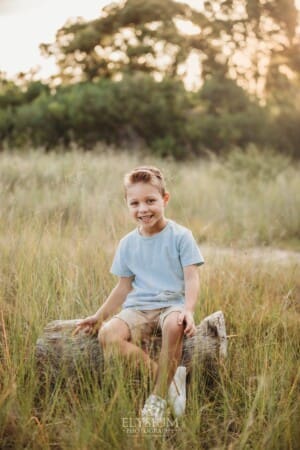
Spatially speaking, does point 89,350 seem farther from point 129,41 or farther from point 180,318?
point 129,41

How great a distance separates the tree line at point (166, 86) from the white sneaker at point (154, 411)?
11786 mm

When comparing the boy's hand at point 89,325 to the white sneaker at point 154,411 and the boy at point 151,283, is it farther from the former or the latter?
the white sneaker at point 154,411

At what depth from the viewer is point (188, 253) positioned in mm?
3000

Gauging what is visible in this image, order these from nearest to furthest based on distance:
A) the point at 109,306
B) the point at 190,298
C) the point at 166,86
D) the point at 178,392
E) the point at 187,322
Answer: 1. the point at 178,392
2. the point at 187,322
3. the point at 190,298
4. the point at 109,306
5. the point at 166,86

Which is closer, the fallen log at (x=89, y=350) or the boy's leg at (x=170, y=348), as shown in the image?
the boy's leg at (x=170, y=348)

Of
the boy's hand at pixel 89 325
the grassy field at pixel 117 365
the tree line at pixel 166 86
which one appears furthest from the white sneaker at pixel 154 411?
the tree line at pixel 166 86

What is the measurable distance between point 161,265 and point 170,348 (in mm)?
464

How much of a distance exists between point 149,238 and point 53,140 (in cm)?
1184

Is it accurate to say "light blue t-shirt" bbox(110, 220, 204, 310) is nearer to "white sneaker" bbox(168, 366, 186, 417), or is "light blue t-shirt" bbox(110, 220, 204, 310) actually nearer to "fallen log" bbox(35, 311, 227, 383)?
"fallen log" bbox(35, 311, 227, 383)

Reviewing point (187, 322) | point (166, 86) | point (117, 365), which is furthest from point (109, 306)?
point (166, 86)

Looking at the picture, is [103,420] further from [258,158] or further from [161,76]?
[161,76]

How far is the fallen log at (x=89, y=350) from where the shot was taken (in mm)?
2949

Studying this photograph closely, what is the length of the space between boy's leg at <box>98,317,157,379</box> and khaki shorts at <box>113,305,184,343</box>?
0.03 m

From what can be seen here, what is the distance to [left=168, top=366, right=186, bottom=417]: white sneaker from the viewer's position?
2.62 metres
